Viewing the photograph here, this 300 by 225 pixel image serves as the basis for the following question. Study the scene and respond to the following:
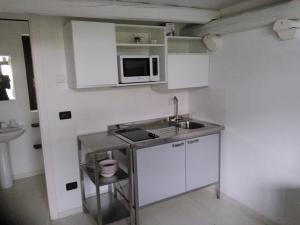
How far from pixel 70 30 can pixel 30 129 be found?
6.35ft

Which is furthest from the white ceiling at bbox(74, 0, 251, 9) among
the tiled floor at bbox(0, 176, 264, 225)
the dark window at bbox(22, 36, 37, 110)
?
the tiled floor at bbox(0, 176, 264, 225)

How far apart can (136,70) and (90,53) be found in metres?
0.49

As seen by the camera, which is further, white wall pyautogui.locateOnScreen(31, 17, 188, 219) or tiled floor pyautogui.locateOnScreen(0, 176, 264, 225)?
tiled floor pyautogui.locateOnScreen(0, 176, 264, 225)

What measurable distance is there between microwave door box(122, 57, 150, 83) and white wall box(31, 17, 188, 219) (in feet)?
1.17

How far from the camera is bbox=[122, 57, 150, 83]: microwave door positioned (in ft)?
7.91

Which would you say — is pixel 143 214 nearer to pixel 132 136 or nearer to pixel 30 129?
pixel 132 136

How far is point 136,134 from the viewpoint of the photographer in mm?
2547

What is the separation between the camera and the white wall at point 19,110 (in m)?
3.20

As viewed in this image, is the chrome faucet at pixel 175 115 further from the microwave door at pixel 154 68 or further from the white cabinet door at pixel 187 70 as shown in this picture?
the microwave door at pixel 154 68

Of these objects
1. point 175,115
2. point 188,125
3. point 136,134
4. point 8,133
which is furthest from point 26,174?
point 188,125

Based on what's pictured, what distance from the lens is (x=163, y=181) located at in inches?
96.5

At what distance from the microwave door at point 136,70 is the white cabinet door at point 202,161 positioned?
81cm

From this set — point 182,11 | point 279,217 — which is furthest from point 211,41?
point 279,217

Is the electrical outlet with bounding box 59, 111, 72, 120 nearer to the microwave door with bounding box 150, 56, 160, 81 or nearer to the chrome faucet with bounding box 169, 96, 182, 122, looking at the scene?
the microwave door with bounding box 150, 56, 160, 81
